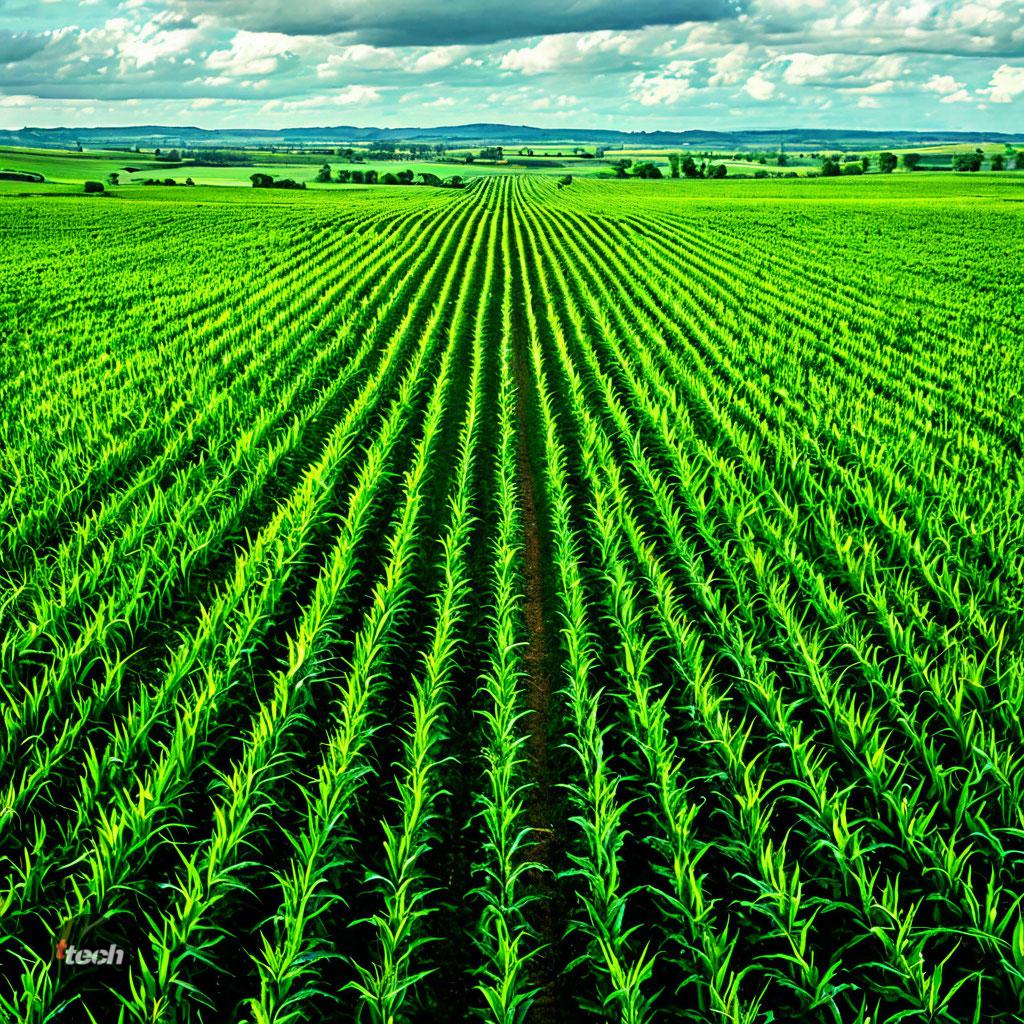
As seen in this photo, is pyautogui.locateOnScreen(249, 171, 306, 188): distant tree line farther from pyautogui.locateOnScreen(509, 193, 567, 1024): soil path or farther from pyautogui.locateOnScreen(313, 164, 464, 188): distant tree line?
pyautogui.locateOnScreen(509, 193, 567, 1024): soil path

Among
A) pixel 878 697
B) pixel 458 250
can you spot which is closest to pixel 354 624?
pixel 878 697

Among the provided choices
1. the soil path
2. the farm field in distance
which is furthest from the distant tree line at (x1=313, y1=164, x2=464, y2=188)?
the soil path

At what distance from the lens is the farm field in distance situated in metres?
3.60

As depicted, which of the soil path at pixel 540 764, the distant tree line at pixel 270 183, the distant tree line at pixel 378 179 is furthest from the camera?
the distant tree line at pixel 378 179

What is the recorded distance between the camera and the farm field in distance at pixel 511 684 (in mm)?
3598

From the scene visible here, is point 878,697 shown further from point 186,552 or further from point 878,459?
point 186,552

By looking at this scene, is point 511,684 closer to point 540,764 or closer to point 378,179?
point 540,764

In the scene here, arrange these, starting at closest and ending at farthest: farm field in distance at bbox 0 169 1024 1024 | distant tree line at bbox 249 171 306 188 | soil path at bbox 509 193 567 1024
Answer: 1. farm field in distance at bbox 0 169 1024 1024
2. soil path at bbox 509 193 567 1024
3. distant tree line at bbox 249 171 306 188

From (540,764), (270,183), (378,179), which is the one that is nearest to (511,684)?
(540,764)

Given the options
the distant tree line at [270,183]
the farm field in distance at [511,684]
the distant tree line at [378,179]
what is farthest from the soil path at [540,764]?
the distant tree line at [378,179]

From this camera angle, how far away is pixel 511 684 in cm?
514

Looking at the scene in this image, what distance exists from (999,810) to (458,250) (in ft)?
110

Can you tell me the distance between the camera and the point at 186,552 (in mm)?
7203

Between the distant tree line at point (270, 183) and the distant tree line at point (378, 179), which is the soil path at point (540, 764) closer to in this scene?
the distant tree line at point (270, 183)
